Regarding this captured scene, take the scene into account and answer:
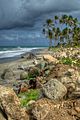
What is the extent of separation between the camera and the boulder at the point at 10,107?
849 centimetres

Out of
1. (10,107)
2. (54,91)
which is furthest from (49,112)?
(54,91)

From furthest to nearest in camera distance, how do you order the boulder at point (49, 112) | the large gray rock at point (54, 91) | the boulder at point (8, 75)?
the boulder at point (8, 75) < the large gray rock at point (54, 91) < the boulder at point (49, 112)

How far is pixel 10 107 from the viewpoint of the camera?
8.55 m

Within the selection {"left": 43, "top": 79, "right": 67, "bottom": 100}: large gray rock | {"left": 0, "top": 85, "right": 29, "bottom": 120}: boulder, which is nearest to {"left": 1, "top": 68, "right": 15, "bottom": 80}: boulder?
{"left": 43, "top": 79, "right": 67, "bottom": 100}: large gray rock

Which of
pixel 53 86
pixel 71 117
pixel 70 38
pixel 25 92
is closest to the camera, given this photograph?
pixel 71 117

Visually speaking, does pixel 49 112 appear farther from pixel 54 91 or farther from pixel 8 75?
pixel 8 75

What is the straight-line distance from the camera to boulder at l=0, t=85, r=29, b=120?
849 cm

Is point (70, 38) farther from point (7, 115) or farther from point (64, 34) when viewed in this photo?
point (7, 115)

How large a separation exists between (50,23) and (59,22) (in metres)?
4.42

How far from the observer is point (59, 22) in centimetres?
10050

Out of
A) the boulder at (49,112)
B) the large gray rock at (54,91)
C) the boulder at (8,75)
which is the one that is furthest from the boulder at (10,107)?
the boulder at (8,75)

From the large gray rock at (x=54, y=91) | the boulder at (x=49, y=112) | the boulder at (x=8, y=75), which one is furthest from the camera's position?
the boulder at (x=8, y=75)

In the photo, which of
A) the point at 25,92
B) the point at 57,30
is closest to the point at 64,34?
the point at 57,30

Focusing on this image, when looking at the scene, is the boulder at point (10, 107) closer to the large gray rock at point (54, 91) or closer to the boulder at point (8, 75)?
the large gray rock at point (54, 91)
